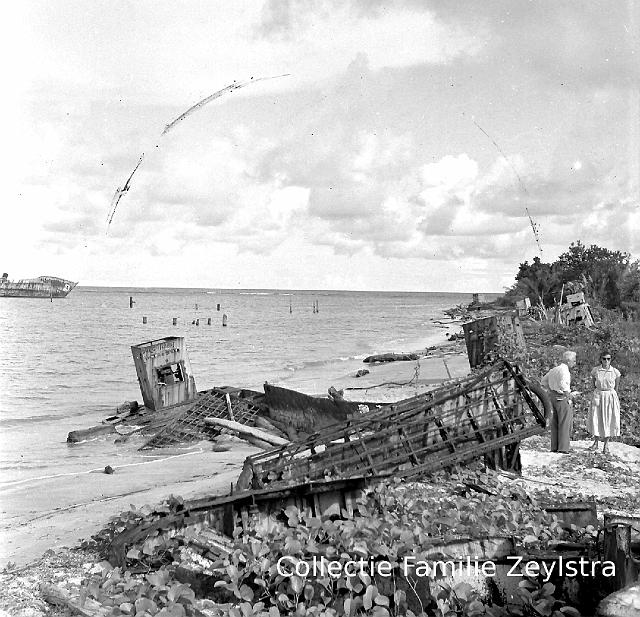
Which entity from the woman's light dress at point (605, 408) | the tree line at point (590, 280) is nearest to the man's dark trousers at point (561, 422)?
the woman's light dress at point (605, 408)

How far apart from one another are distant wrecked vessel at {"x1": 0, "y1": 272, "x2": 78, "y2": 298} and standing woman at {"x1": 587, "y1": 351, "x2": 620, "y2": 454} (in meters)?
142

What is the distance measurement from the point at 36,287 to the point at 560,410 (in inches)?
5768

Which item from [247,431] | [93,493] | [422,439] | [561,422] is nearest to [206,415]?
[247,431]

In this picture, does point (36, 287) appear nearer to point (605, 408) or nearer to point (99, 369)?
point (99, 369)

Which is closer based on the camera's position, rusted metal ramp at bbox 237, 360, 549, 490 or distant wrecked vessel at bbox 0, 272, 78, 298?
rusted metal ramp at bbox 237, 360, 549, 490

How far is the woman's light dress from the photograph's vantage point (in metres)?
10.5

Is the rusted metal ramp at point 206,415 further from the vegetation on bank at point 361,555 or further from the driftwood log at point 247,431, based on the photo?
the vegetation on bank at point 361,555

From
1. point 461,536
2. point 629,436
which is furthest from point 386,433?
point 629,436

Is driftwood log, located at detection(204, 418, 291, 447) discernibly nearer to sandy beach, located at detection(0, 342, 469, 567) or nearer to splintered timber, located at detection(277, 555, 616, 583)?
sandy beach, located at detection(0, 342, 469, 567)

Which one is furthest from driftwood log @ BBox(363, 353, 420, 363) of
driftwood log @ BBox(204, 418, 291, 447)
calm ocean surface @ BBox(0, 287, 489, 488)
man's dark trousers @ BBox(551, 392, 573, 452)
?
man's dark trousers @ BBox(551, 392, 573, 452)

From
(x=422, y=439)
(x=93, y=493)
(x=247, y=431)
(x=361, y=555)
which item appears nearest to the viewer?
(x=361, y=555)

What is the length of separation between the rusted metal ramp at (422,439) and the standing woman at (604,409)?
143 centimetres

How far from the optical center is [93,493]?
11289 mm

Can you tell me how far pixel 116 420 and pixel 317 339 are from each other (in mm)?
39376
